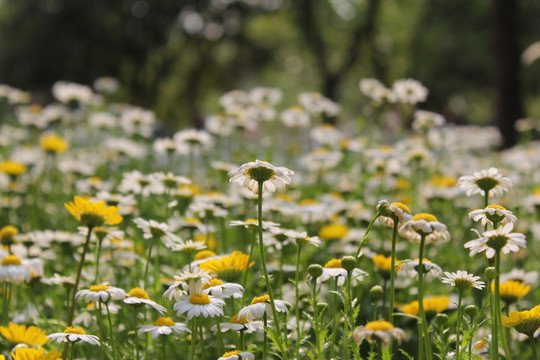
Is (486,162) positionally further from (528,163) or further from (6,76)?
(6,76)

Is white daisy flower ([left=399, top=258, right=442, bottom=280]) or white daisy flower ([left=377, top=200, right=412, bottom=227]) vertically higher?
white daisy flower ([left=377, top=200, right=412, bottom=227])

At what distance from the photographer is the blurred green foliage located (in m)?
17.6

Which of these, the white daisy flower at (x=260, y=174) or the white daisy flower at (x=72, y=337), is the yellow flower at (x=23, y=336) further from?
the white daisy flower at (x=260, y=174)

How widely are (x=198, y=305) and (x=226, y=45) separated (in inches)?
847

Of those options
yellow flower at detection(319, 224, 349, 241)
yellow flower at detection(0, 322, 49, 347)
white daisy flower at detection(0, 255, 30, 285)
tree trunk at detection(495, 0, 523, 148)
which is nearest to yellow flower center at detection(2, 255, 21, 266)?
white daisy flower at detection(0, 255, 30, 285)

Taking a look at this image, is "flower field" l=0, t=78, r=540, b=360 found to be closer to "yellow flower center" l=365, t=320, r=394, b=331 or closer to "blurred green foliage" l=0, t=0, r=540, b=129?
"yellow flower center" l=365, t=320, r=394, b=331

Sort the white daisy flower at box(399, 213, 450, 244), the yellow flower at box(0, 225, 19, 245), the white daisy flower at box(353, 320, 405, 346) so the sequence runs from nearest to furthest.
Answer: the white daisy flower at box(353, 320, 405, 346) → the white daisy flower at box(399, 213, 450, 244) → the yellow flower at box(0, 225, 19, 245)

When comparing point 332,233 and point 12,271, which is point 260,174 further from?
point 332,233

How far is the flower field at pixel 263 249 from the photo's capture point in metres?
1.56

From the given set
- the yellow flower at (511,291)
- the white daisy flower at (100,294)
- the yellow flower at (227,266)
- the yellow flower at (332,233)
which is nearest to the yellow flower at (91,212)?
the white daisy flower at (100,294)

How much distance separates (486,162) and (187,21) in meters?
16.4

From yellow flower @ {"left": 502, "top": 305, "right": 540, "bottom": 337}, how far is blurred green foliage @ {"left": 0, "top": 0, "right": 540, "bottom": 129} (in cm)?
1553

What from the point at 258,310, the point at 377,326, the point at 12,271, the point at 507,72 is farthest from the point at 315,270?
the point at 507,72

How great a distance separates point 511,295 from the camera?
201cm
